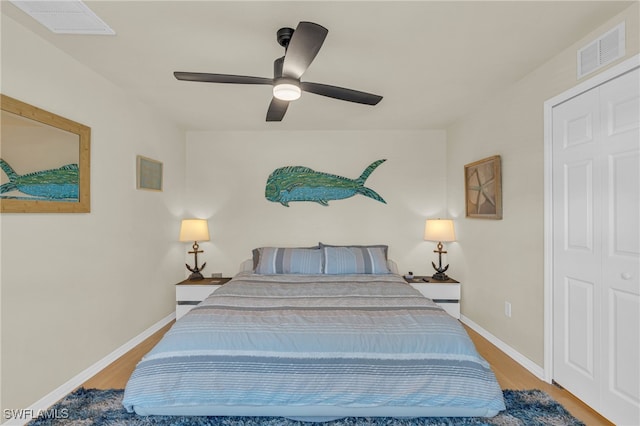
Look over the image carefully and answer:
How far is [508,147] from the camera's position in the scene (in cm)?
278

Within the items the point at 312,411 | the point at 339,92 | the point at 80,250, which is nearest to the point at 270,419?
the point at 312,411

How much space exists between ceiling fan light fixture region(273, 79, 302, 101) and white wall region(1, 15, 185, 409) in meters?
1.59

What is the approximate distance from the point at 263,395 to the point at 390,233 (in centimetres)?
279

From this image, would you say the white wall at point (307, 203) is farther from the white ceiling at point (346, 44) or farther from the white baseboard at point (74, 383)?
the white baseboard at point (74, 383)

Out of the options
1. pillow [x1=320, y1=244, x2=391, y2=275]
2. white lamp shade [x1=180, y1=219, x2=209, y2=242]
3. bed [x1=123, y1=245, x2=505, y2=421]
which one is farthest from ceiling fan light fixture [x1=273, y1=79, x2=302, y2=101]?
white lamp shade [x1=180, y1=219, x2=209, y2=242]

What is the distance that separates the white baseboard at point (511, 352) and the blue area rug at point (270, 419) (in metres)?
0.36

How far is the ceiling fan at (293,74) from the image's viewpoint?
1.51 m

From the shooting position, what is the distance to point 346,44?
2.04 metres

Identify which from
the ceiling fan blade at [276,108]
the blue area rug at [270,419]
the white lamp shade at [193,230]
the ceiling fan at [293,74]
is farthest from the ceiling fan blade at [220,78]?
the white lamp shade at [193,230]

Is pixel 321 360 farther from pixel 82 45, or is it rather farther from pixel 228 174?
pixel 228 174

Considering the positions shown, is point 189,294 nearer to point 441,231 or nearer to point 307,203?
point 307,203

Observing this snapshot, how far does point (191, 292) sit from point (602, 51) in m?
4.08

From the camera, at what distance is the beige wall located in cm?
231

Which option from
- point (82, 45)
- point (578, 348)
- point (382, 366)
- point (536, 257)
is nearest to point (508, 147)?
point (536, 257)
